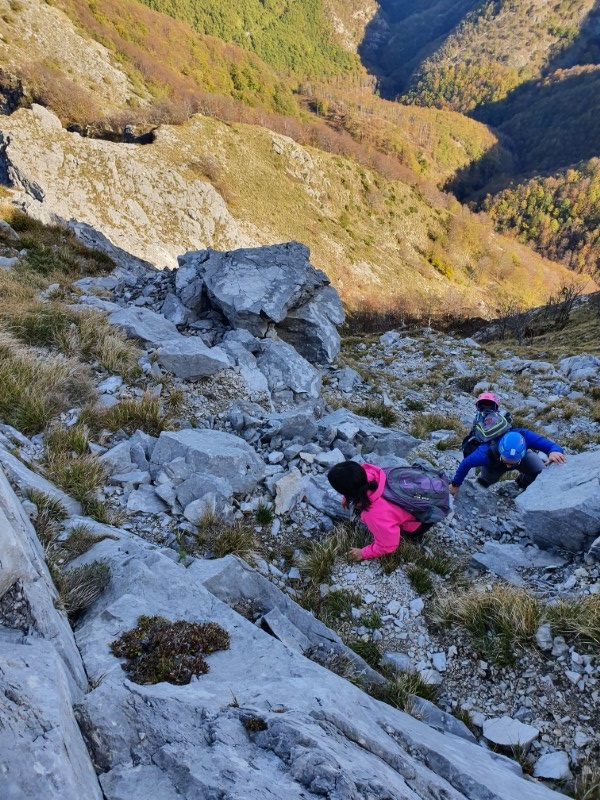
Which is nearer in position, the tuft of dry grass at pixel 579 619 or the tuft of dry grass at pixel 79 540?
the tuft of dry grass at pixel 579 619

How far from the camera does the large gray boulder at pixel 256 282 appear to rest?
39.1 feet

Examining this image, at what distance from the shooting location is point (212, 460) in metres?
5.55

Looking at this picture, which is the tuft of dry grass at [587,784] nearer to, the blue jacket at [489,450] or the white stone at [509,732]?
the white stone at [509,732]

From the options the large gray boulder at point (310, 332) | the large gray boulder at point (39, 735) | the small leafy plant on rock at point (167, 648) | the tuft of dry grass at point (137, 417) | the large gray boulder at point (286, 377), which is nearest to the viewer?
the large gray boulder at point (39, 735)

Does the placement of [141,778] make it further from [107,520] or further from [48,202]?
[48,202]

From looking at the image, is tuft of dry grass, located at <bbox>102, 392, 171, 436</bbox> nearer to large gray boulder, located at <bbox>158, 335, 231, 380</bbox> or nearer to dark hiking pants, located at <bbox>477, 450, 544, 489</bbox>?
large gray boulder, located at <bbox>158, 335, 231, 380</bbox>

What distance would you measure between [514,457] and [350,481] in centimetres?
264

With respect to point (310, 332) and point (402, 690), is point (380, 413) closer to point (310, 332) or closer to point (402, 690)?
point (310, 332)

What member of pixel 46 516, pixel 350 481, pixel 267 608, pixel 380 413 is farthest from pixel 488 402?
pixel 46 516

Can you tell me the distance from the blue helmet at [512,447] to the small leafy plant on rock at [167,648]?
441 centimetres

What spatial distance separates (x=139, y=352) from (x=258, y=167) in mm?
66547

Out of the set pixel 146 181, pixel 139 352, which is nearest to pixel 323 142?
pixel 146 181

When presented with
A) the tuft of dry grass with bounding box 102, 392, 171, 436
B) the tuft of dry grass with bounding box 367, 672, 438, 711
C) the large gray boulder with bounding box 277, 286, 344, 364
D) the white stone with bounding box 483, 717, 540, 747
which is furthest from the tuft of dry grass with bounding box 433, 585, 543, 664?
the large gray boulder with bounding box 277, 286, 344, 364

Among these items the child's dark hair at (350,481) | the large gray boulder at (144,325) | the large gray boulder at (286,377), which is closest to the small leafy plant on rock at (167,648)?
the child's dark hair at (350,481)
